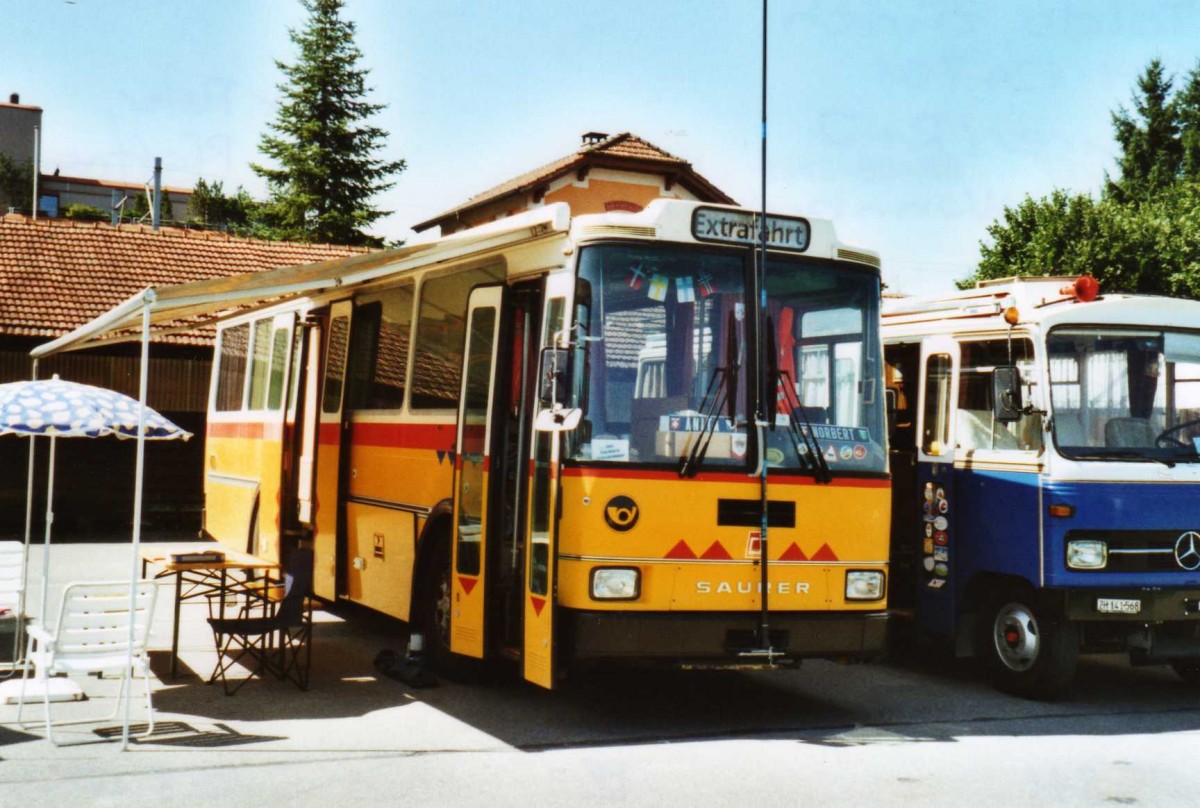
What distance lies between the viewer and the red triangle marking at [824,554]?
8.39 m

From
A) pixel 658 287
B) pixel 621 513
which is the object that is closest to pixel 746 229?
pixel 658 287

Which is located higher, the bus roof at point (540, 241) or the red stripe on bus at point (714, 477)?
the bus roof at point (540, 241)

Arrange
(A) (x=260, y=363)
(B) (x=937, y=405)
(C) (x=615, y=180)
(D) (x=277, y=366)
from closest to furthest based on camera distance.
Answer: (B) (x=937, y=405) → (D) (x=277, y=366) → (A) (x=260, y=363) → (C) (x=615, y=180)

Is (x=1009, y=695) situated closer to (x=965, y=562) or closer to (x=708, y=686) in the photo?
(x=965, y=562)

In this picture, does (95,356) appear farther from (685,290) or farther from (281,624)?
(685,290)

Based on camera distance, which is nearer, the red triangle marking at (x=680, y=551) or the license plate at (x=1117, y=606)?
the red triangle marking at (x=680, y=551)

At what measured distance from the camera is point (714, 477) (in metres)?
8.16

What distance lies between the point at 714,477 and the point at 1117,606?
10.9 ft

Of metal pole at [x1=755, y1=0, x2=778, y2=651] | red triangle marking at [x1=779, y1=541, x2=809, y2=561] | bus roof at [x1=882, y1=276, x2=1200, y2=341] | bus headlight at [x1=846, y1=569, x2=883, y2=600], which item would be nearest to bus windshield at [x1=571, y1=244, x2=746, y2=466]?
metal pole at [x1=755, y1=0, x2=778, y2=651]

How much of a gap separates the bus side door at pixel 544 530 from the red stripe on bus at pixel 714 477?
0.22m

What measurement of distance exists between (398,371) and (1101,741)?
5.88m

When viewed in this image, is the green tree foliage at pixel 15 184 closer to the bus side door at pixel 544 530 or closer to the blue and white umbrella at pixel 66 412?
the blue and white umbrella at pixel 66 412

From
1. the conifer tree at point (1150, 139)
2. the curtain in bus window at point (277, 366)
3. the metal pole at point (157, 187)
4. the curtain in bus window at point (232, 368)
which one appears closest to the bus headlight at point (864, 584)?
the curtain in bus window at point (277, 366)

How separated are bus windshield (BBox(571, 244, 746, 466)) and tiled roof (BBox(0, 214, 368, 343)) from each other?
56.5ft
